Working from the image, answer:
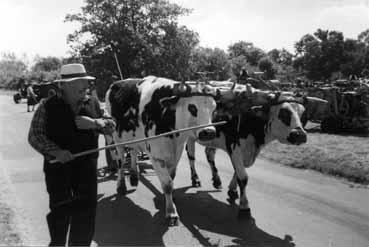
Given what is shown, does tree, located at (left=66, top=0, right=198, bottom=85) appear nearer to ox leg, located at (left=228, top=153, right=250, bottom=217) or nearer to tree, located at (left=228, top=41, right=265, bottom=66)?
ox leg, located at (left=228, top=153, right=250, bottom=217)

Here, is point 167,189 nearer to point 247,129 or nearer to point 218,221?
point 218,221

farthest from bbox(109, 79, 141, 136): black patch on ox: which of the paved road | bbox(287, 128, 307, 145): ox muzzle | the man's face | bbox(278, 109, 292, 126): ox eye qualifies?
the man's face

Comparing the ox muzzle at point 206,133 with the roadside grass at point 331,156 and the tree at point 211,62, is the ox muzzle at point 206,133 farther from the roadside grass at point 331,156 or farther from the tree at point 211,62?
the tree at point 211,62

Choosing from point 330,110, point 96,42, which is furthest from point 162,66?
point 330,110

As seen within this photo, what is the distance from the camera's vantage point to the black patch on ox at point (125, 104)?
7537mm

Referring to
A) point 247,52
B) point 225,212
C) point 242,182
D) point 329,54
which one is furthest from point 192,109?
point 247,52

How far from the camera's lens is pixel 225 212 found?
22.2 feet

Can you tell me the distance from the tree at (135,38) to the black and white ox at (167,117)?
82.2 ft

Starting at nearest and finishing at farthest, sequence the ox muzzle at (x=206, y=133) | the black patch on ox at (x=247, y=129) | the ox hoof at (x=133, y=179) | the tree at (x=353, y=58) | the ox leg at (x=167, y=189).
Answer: the ox muzzle at (x=206, y=133) < the ox leg at (x=167, y=189) < the black patch on ox at (x=247, y=129) < the ox hoof at (x=133, y=179) < the tree at (x=353, y=58)

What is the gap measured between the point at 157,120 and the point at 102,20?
108 feet

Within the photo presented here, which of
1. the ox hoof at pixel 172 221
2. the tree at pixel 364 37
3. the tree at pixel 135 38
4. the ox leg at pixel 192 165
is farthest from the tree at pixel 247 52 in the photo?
the ox hoof at pixel 172 221

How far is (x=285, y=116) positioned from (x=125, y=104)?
3148 mm

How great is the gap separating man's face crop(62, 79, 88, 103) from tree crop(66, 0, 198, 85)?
28.0 m

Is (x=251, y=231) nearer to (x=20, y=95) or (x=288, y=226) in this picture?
(x=288, y=226)
